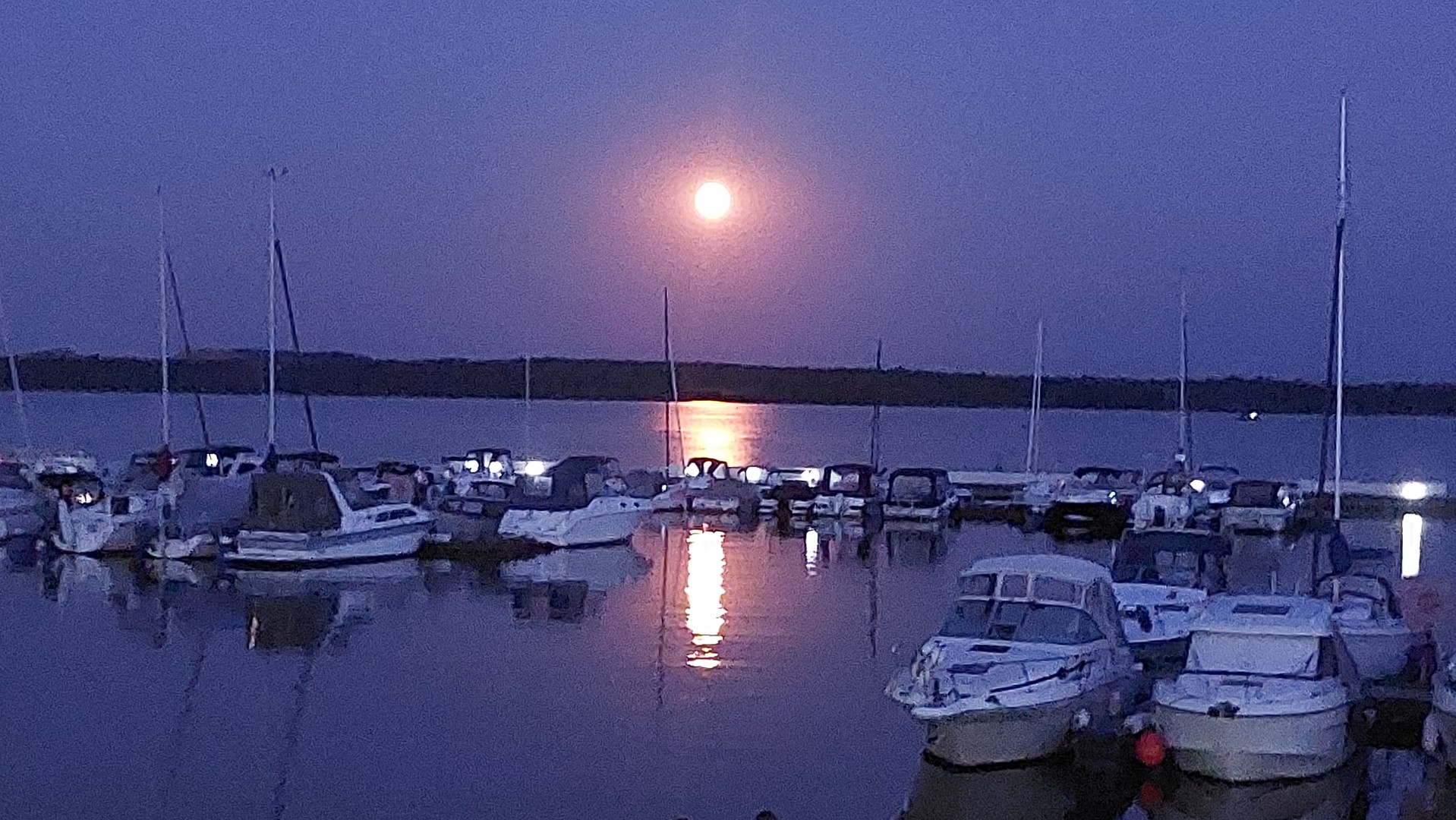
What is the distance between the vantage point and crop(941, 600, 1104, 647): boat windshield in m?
16.6

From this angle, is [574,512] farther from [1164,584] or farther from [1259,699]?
[1259,699]

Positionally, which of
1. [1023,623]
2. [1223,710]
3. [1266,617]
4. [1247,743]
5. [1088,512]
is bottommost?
[1247,743]

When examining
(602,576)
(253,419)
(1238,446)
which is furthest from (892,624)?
(253,419)

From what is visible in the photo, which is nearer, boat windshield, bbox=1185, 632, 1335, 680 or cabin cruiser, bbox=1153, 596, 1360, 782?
cabin cruiser, bbox=1153, 596, 1360, 782

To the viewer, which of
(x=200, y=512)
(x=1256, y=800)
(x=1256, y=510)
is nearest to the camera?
(x=1256, y=800)

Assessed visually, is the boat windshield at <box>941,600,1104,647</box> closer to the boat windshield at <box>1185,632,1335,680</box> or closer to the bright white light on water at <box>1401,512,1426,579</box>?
the boat windshield at <box>1185,632,1335,680</box>

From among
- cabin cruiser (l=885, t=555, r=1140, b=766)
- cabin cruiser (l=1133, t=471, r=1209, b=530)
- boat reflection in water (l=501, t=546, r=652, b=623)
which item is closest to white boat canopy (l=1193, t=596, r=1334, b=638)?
cabin cruiser (l=885, t=555, r=1140, b=766)

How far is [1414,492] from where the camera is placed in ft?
159

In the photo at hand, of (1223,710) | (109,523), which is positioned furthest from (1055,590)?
(109,523)

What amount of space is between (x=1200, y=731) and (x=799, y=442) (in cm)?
9410

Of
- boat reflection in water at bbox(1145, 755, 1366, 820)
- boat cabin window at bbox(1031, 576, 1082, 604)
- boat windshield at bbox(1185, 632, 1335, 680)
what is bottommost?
boat reflection in water at bbox(1145, 755, 1366, 820)

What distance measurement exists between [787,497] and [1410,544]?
1327cm

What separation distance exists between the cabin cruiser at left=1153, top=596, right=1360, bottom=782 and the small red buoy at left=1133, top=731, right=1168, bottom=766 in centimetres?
8

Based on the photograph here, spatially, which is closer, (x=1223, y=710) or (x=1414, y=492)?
(x=1223, y=710)
